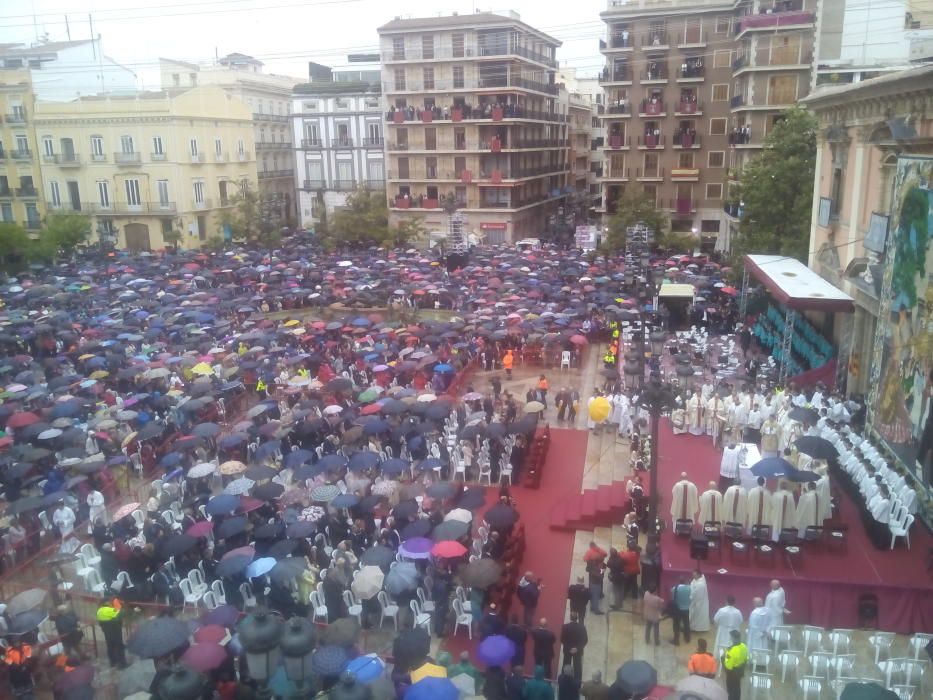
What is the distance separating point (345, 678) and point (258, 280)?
30.3 metres

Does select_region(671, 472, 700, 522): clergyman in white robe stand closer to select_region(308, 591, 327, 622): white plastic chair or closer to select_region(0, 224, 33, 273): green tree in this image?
select_region(308, 591, 327, 622): white plastic chair

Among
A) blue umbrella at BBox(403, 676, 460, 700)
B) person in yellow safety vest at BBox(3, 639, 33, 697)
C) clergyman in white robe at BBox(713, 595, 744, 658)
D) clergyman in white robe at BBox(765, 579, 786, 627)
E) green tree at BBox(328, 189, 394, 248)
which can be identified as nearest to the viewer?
blue umbrella at BBox(403, 676, 460, 700)

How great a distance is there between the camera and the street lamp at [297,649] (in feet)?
24.2

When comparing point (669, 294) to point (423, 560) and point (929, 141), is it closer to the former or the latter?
point (929, 141)

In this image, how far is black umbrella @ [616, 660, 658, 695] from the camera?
8711 mm

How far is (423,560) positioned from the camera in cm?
1273

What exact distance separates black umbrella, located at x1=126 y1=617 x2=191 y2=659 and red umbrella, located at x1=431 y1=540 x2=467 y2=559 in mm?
3906

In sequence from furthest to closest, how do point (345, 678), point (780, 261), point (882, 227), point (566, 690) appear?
point (780, 261) → point (882, 227) → point (566, 690) → point (345, 678)

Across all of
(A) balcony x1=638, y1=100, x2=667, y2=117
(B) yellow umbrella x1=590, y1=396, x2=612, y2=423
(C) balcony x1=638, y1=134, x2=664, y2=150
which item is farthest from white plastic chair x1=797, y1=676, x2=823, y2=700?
(A) balcony x1=638, y1=100, x2=667, y2=117

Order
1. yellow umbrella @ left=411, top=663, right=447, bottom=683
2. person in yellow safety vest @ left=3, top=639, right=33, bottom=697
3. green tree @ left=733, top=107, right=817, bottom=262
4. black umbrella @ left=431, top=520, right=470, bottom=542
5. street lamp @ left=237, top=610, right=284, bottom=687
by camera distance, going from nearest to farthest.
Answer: street lamp @ left=237, top=610, right=284, bottom=687 < yellow umbrella @ left=411, top=663, right=447, bottom=683 < person in yellow safety vest @ left=3, top=639, right=33, bottom=697 < black umbrella @ left=431, top=520, right=470, bottom=542 < green tree @ left=733, top=107, right=817, bottom=262

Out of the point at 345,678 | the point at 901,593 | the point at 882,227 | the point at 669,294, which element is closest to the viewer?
the point at 345,678

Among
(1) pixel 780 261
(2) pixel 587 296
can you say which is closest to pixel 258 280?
(2) pixel 587 296

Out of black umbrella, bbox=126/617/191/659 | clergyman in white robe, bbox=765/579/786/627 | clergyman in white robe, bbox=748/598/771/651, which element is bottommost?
clergyman in white robe, bbox=748/598/771/651

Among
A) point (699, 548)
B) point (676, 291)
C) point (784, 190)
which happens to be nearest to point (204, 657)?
point (699, 548)
